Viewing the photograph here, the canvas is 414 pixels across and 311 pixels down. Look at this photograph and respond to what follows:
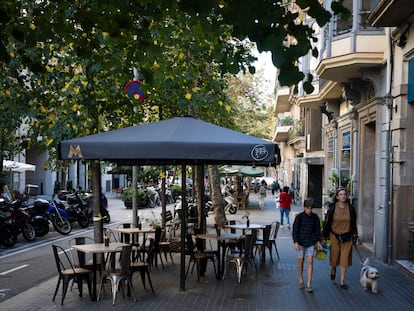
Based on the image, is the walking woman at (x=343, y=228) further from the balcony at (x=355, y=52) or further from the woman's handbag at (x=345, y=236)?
the balcony at (x=355, y=52)

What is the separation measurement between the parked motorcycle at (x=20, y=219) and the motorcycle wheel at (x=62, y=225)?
1.61m

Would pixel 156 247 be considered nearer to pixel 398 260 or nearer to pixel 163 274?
pixel 163 274

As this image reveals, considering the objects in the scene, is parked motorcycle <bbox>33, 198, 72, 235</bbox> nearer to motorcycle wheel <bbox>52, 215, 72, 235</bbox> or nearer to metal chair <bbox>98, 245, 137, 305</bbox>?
motorcycle wheel <bbox>52, 215, 72, 235</bbox>

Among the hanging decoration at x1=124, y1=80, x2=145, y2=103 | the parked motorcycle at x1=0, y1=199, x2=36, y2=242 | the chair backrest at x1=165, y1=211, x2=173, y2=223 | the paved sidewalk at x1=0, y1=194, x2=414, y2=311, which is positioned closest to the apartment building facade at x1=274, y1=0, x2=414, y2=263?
the paved sidewalk at x1=0, y1=194, x2=414, y2=311

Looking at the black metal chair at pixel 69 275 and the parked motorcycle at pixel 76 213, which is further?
the parked motorcycle at pixel 76 213

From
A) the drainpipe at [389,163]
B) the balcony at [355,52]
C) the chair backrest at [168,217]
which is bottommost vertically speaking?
the chair backrest at [168,217]

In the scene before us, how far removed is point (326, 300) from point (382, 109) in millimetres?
6061

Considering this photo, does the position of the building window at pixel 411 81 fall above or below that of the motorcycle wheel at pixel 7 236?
above

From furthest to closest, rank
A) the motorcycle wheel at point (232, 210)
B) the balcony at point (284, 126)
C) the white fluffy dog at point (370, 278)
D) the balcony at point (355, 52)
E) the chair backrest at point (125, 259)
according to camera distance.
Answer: the balcony at point (284, 126)
the motorcycle wheel at point (232, 210)
the balcony at point (355, 52)
the white fluffy dog at point (370, 278)
the chair backrest at point (125, 259)

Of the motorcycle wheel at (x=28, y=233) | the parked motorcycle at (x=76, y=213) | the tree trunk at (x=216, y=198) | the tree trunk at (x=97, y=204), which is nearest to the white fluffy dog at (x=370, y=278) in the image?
the tree trunk at (x=97, y=204)

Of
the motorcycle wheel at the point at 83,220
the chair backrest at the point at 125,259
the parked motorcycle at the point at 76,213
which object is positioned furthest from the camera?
the motorcycle wheel at the point at 83,220

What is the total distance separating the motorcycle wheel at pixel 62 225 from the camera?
1830 cm

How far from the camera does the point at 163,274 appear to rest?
1098cm

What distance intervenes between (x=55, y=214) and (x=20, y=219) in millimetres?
2330
